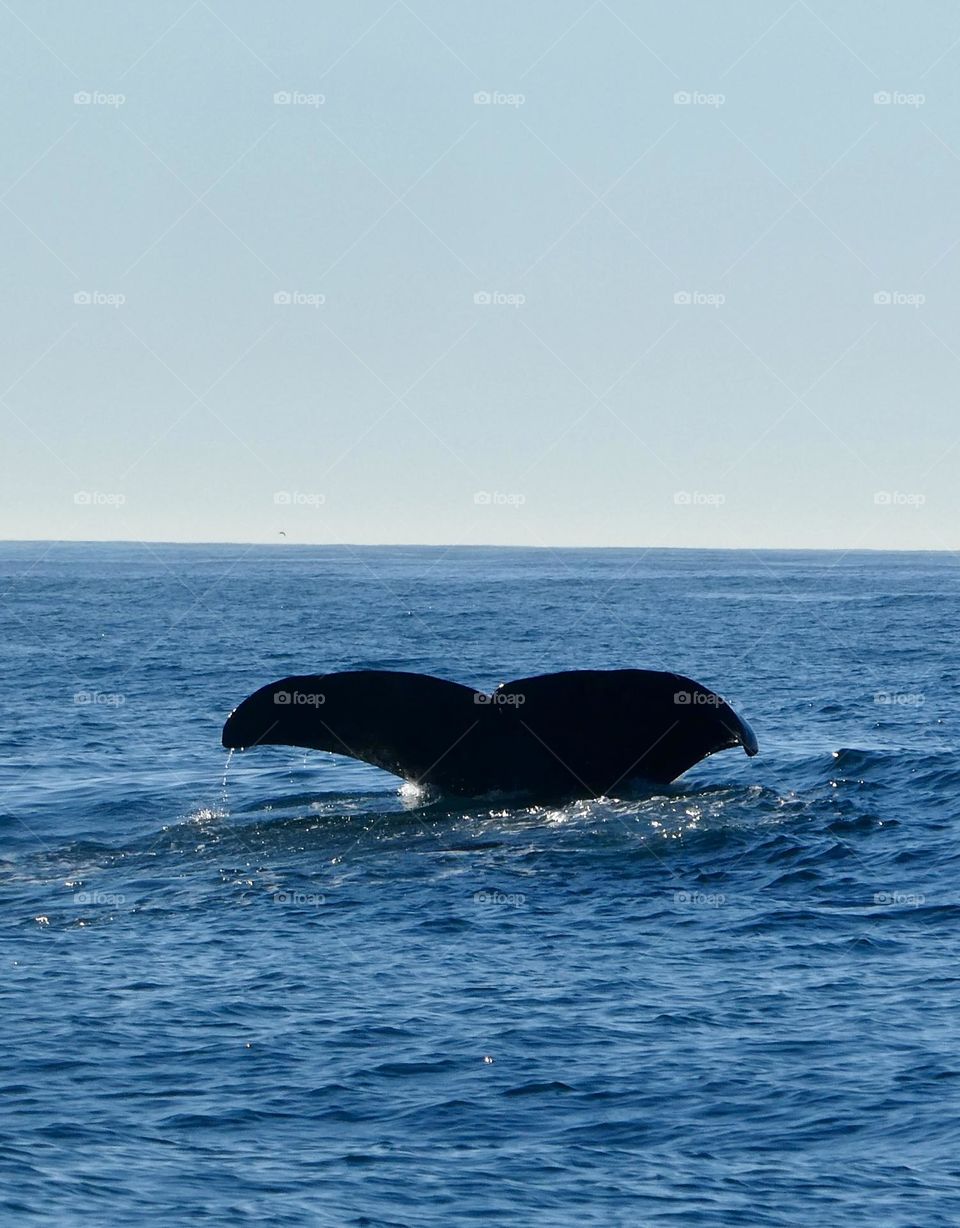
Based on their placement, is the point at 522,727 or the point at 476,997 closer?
the point at 476,997

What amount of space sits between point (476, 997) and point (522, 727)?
4756mm

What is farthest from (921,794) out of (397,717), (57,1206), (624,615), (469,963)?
(624,615)

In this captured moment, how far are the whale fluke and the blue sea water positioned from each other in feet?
1.54

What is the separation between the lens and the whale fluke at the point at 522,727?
592 inches

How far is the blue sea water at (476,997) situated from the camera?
8820mm

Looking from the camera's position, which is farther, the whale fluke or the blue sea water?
the whale fluke

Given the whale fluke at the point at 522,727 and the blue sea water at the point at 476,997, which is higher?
the whale fluke at the point at 522,727

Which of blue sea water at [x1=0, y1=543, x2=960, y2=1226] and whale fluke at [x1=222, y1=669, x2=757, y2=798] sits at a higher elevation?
whale fluke at [x1=222, y1=669, x2=757, y2=798]

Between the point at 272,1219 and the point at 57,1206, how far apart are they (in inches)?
43.6

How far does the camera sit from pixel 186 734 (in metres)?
28.2

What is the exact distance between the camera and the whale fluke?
15.0 m

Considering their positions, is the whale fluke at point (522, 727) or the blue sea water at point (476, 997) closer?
the blue sea water at point (476, 997)

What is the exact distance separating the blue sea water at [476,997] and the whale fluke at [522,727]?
47cm

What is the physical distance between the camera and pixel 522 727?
53.0ft
